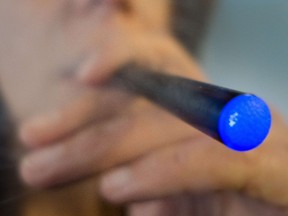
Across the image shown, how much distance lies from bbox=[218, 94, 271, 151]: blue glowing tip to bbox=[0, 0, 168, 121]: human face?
0.09 m

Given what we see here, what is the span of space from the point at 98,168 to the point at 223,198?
0.20ft

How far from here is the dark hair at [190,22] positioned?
0.70 ft

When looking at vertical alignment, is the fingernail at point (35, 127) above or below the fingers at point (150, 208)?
above

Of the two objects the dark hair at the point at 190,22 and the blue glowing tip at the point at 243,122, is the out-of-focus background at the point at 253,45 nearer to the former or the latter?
the dark hair at the point at 190,22

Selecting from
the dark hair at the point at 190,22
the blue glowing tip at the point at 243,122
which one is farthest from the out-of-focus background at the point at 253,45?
the blue glowing tip at the point at 243,122

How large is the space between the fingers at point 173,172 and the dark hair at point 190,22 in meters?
0.04

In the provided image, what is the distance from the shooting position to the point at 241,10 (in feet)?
0.84

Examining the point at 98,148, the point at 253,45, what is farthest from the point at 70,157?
the point at 253,45

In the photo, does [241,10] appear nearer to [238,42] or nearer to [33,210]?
[238,42]

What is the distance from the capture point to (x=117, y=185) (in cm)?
19

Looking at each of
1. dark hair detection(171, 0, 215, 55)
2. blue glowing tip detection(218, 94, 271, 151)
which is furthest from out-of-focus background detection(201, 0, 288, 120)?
blue glowing tip detection(218, 94, 271, 151)

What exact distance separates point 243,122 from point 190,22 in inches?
4.7

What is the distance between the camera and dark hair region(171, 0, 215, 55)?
0.70 feet

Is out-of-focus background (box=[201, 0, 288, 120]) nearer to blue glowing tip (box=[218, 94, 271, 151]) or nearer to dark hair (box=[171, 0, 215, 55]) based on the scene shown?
dark hair (box=[171, 0, 215, 55])
